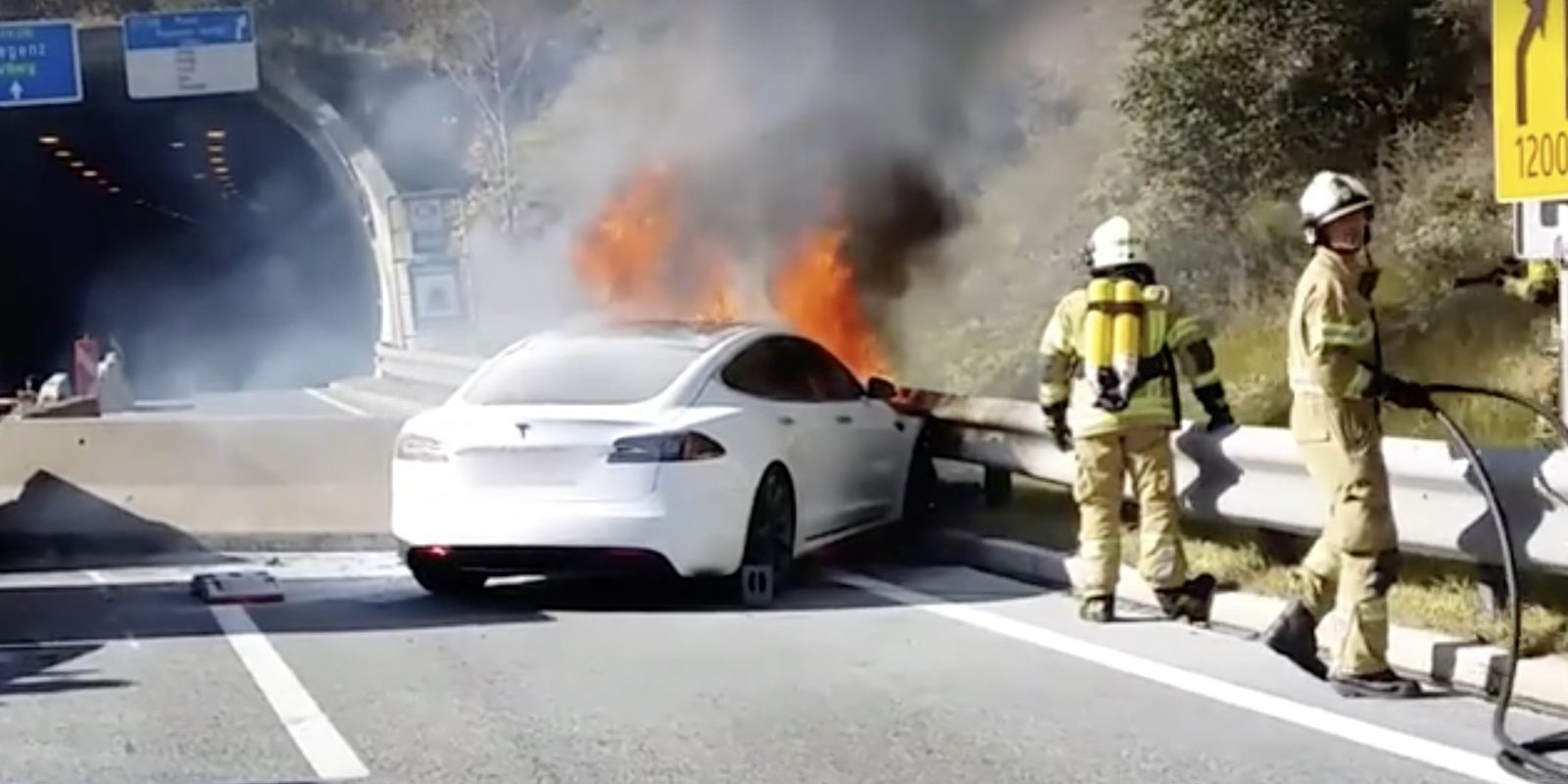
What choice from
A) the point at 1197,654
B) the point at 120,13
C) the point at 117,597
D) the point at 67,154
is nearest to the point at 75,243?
the point at 67,154

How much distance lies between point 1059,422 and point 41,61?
24759mm

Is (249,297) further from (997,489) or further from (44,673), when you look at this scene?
(44,673)

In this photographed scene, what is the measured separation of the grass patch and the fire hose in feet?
0.79

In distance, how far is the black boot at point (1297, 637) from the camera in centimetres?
779

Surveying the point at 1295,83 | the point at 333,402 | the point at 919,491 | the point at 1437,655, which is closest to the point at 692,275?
the point at 1295,83

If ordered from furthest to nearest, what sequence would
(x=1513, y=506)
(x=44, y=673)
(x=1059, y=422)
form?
(x=1059, y=422) → (x=44, y=673) → (x=1513, y=506)

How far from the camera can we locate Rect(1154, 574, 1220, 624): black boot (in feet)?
30.6

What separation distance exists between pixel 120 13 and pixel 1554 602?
27739mm

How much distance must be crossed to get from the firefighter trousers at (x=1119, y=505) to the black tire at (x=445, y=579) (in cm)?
288

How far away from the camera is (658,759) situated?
6887 millimetres

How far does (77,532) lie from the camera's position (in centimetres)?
1302

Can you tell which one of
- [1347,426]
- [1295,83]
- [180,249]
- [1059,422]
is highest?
[1295,83]

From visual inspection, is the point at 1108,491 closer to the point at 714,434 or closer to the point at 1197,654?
the point at 1197,654

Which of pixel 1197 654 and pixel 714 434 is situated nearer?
pixel 1197 654
